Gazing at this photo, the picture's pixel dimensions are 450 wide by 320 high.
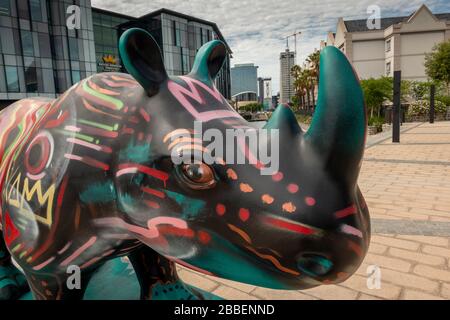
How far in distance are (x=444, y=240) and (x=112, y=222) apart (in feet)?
11.0

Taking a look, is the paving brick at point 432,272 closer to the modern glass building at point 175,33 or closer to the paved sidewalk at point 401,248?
the paved sidewalk at point 401,248

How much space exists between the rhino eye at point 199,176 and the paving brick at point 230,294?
1570mm

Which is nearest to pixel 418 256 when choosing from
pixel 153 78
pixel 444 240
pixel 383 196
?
pixel 444 240

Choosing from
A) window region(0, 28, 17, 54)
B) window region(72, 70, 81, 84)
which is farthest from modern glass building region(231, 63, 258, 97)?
window region(0, 28, 17, 54)

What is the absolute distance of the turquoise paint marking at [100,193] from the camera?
56.3 inches

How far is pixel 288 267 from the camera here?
1.08 m

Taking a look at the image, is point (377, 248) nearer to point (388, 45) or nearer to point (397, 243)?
point (397, 243)

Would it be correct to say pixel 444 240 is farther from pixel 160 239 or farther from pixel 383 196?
pixel 160 239

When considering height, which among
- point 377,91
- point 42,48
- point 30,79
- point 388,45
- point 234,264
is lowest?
point 234,264

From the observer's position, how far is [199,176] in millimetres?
1184

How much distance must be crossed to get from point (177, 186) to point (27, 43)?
3335 centimetres

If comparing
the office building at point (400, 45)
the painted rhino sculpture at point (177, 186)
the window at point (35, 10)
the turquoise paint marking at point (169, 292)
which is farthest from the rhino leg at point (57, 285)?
the office building at point (400, 45)

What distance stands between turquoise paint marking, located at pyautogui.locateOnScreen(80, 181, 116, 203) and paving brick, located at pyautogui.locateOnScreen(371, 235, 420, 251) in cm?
292

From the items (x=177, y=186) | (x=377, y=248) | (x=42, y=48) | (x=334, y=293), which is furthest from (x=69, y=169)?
(x=42, y=48)
